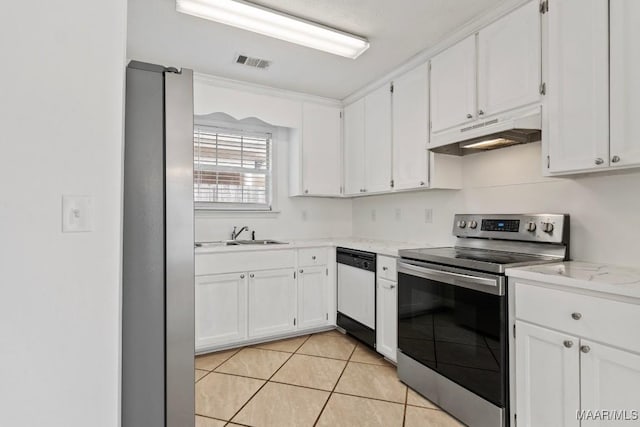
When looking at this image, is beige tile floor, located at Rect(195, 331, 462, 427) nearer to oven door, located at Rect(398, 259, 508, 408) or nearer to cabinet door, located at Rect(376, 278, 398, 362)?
cabinet door, located at Rect(376, 278, 398, 362)

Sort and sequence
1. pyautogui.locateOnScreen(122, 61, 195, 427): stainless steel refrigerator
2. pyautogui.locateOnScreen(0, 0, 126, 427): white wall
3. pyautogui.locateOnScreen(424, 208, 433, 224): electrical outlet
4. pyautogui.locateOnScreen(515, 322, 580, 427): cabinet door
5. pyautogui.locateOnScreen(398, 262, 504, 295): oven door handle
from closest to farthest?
pyautogui.locateOnScreen(0, 0, 126, 427): white wall < pyautogui.locateOnScreen(122, 61, 195, 427): stainless steel refrigerator < pyautogui.locateOnScreen(515, 322, 580, 427): cabinet door < pyautogui.locateOnScreen(398, 262, 504, 295): oven door handle < pyautogui.locateOnScreen(424, 208, 433, 224): electrical outlet

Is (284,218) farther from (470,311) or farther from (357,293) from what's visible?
(470,311)

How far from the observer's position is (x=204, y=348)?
2.81 metres

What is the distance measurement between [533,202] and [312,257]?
190 centimetres

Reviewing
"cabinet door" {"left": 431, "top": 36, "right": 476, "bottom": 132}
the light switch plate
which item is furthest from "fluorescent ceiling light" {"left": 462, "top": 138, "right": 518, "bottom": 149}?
the light switch plate

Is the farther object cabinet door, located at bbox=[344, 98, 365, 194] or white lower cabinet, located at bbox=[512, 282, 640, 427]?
cabinet door, located at bbox=[344, 98, 365, 194]

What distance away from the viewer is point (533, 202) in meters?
2.18

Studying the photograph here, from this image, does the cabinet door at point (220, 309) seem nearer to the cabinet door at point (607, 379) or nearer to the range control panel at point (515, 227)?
the range control panel at point (515, 227)

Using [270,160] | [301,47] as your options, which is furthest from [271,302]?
[301,47]

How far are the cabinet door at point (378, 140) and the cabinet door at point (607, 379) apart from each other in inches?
76.7

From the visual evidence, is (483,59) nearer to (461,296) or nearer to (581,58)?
(581,58)

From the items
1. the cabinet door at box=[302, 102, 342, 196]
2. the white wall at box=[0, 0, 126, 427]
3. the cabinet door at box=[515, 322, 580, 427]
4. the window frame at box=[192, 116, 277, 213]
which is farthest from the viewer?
the cabinet door at box=[302, 102, 342, 196]

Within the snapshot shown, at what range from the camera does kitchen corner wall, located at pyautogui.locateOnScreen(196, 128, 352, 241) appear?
345cm

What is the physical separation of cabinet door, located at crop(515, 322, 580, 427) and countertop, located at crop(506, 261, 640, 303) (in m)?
0.24
